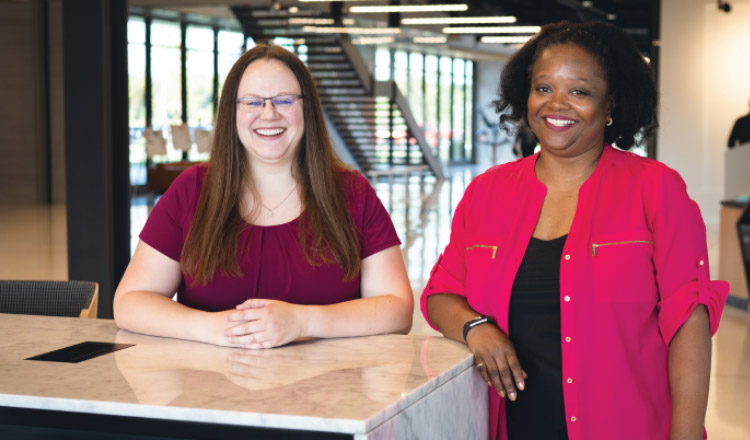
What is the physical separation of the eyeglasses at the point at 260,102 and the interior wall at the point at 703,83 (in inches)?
415

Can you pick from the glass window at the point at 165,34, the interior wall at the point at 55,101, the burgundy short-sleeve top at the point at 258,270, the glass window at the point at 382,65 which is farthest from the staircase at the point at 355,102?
the burgundy short-sleeve top at the point at 258,270

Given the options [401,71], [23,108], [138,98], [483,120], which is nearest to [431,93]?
[483,120]

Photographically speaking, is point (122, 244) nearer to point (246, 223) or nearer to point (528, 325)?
point (246, 223)

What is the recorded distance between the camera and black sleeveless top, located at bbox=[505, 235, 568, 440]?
197 cm

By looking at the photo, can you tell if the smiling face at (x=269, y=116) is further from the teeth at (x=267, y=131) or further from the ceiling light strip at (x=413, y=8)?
the ceiling light strip at (x=413, y=8)

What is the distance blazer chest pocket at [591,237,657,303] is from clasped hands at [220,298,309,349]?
0.70 m

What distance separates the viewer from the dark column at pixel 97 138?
16.9 feet

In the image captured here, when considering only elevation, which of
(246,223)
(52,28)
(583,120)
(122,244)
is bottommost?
(122,244)

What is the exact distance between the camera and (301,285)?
2236mm

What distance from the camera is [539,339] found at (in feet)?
6.50

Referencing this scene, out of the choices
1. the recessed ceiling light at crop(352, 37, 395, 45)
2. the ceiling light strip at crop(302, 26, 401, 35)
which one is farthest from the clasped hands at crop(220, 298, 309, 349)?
the recessed ceiling light at crop(352, 37, 395, 45)

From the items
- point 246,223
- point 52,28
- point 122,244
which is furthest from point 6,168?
point 246,223

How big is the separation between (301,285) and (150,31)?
615 inches

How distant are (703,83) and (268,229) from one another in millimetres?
11082
